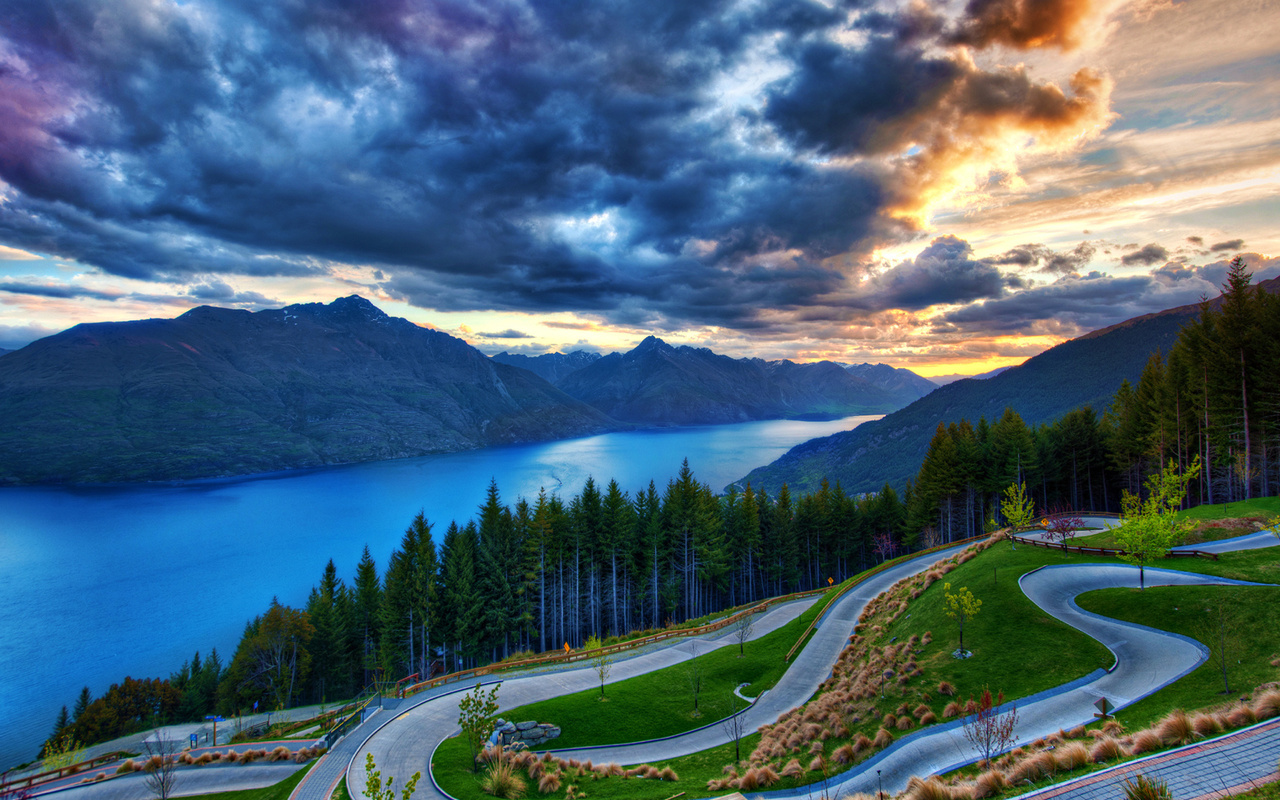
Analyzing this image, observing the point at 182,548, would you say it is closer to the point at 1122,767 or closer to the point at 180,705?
the point at 180,705

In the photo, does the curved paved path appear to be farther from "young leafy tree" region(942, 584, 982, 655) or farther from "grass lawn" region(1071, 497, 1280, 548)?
"grass lawn" region(1071, 497, 1280, 548)

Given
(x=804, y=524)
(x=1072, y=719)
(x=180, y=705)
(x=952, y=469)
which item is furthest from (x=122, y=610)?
(x=952, y=469)

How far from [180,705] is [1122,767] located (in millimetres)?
66420

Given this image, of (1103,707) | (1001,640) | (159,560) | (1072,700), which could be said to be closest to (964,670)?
(1001,640)

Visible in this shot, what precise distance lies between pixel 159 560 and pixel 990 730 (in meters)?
125

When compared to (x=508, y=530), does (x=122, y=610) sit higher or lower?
lower

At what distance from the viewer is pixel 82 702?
148 feet

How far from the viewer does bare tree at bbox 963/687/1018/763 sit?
11.9 meters

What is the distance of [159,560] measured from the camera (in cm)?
9112

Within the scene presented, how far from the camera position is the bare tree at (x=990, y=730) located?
1193 cm

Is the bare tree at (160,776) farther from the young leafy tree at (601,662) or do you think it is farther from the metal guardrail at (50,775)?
the young leafy tree at (601,662)

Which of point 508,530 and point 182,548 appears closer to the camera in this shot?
point 508,530

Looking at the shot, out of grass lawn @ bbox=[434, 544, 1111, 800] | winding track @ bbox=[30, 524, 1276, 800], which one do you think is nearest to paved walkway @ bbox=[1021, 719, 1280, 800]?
winding track @ bbox=[30, 524, 1276, 800]

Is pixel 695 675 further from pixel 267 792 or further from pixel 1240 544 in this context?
pixel 1240 544
